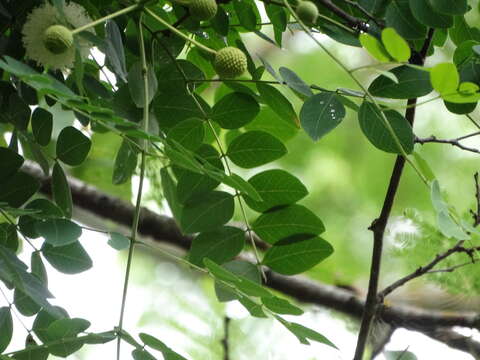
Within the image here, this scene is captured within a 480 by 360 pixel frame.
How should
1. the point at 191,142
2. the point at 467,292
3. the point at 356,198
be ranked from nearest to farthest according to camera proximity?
the point at 191,142 → the point at 467,292 → the point at 356,198

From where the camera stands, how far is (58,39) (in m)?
0.43

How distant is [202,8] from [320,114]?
12 cm

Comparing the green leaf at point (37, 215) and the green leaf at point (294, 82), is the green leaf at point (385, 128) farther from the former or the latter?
the green leaf at point (37, 215)

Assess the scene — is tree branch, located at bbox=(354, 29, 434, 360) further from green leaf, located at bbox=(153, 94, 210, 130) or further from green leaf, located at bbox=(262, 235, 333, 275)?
green leaf, located at bbox=(153, 94, 210, 130)

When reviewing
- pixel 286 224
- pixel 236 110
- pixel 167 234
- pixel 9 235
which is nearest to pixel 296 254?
pixel 286 224

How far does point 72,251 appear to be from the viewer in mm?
559

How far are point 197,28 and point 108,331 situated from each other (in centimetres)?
24

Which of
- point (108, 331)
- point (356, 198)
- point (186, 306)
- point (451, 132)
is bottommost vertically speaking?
point (108, 331)

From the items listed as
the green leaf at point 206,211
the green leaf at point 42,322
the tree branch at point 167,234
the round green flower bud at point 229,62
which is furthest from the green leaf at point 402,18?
the tree branch at point 167,234

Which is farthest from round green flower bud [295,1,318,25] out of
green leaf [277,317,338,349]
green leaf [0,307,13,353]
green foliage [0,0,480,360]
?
green leaf [0,307,13,353]

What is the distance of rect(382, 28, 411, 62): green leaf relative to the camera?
17.3 inches

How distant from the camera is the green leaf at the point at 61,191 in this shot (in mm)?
577

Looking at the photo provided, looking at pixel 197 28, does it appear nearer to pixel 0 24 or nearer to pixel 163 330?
pixel 0 24

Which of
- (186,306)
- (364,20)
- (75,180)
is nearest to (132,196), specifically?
(75,180)
